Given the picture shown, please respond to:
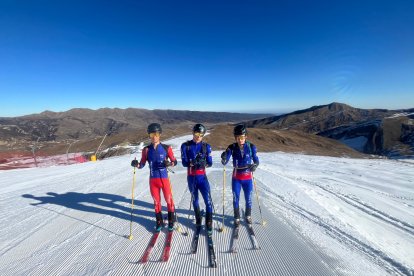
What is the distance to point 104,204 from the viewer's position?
896 cm

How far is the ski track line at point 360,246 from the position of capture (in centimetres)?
488

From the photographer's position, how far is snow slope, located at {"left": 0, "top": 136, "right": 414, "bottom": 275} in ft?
16.2

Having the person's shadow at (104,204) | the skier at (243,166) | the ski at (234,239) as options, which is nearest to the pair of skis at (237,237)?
the ski at (234,239)

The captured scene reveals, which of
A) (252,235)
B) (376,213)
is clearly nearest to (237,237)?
(252,235)

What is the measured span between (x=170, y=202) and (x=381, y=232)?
19.3 feet

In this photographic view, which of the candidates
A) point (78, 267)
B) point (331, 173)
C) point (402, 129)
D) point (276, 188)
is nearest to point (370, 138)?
point (402, 129)

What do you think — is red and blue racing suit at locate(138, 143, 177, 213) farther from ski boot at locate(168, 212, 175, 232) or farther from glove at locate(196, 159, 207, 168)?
glove at locate(196, 159, 207, 168)

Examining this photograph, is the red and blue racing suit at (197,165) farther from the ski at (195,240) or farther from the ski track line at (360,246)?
Result: the ski track line at (360,246)

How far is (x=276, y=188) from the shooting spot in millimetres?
10859

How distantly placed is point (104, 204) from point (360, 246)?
24.6ft

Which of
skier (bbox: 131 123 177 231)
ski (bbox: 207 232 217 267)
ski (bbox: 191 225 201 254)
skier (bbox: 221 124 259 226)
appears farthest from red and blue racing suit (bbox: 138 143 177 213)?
skier (bbox: 221 124 259 226)

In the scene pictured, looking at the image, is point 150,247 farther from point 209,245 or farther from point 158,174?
point 158,174

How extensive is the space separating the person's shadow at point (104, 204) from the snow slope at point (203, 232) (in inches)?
1.2

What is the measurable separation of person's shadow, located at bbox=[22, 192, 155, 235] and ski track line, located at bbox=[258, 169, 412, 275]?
437 centimetres
